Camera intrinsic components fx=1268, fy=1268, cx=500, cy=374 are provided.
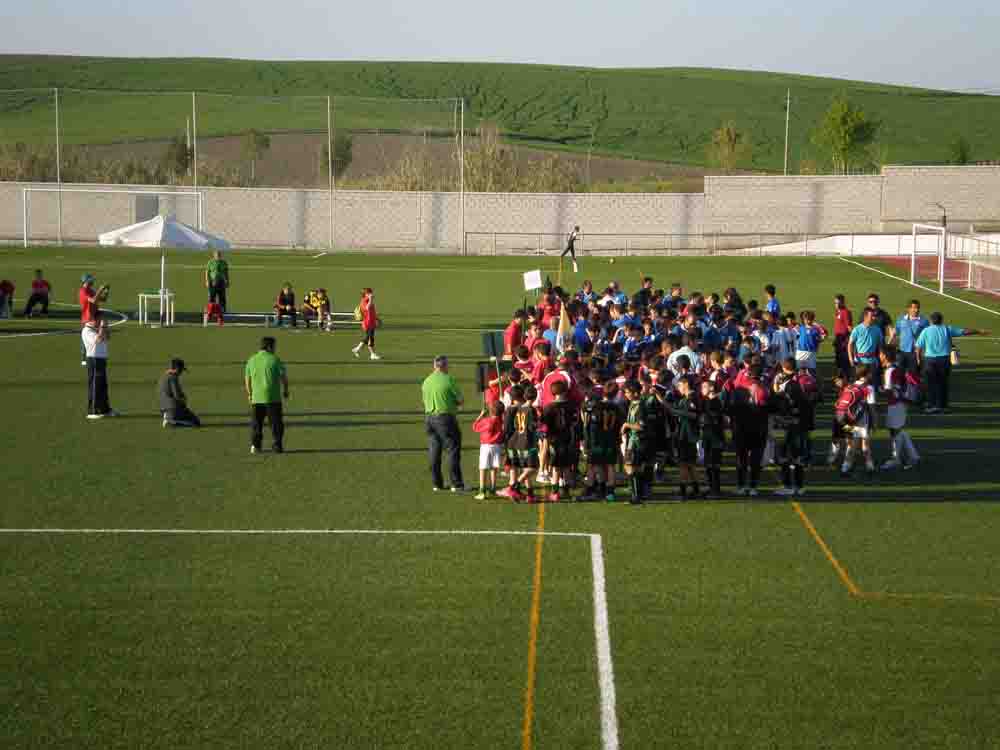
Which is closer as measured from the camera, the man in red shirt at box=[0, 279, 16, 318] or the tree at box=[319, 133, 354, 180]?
the man in red shirt at box=[0, 279, 16, 318]

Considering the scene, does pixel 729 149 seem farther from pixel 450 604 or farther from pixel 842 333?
pixel 450 604

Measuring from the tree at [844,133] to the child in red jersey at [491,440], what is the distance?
7949 centimetres

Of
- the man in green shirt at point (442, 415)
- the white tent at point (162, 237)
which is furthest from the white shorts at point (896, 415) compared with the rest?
the white tent at point (162, 237)

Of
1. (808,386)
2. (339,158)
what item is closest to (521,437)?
(808,386)

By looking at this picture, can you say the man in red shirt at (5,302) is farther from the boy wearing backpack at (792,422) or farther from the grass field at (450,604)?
the boy wearing backpack at (792,422)

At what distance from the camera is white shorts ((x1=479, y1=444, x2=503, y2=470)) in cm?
1445

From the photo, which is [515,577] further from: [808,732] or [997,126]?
[997,126]

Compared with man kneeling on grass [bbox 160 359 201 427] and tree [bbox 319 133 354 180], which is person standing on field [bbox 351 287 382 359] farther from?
tree [bbox 319 133 354 180]

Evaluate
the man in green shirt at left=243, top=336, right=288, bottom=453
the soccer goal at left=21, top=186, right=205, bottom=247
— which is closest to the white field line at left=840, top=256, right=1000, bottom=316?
the man in green shirt at left=243, top=336, right=288, bottom=453

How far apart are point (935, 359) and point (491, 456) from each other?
31.0 feet

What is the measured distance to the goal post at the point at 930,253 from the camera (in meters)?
42.8

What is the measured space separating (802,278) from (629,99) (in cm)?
11204

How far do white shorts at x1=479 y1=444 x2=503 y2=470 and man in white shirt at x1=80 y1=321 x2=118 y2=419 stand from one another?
7671mm

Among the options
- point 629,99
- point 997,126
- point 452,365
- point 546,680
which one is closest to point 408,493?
point 546,680
